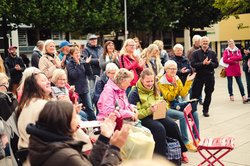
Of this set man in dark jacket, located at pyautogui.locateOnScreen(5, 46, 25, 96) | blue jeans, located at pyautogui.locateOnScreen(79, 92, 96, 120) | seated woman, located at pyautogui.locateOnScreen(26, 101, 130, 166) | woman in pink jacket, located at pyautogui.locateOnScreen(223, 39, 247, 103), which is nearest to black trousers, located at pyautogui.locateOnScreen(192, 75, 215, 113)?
woman in pink jacket, located at pyautogui.locateOnScreen(223, 39, 247, 103)

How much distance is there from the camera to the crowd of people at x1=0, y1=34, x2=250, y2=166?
2.84 metres

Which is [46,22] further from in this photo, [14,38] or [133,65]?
[133,65]

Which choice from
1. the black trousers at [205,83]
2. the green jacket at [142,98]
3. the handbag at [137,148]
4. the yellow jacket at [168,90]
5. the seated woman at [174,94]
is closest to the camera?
the handbag at [137,148]

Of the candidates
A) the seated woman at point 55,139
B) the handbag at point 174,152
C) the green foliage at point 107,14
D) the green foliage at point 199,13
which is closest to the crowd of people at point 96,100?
the seated woman at point 55,139

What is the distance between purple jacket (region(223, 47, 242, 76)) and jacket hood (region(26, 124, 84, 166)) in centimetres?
943

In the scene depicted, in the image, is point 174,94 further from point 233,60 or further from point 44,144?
point 233,60

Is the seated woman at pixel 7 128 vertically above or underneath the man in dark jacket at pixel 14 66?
underneath

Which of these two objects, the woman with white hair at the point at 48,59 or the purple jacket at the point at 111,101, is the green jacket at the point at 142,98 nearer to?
the purple jacket at the point at 111,101

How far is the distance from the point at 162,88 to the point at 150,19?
2378 centimetres

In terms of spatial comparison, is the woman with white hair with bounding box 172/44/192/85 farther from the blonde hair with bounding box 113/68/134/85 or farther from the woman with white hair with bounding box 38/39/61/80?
the blonde hair with bounding box 113/68/134/85

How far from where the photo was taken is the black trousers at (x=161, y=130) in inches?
223

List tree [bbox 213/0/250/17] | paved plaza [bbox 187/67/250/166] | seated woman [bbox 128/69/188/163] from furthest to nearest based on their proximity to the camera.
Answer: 1. tree [bbox 213/0/250/17]
2. paved plaza [bbox 187/67/250/166]
3. seated woman [bbox 128/69/188/163]

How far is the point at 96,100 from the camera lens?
7309mm

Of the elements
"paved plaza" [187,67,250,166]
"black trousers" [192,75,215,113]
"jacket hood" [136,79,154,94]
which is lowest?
"paved plaza" [187,67,250,166]
